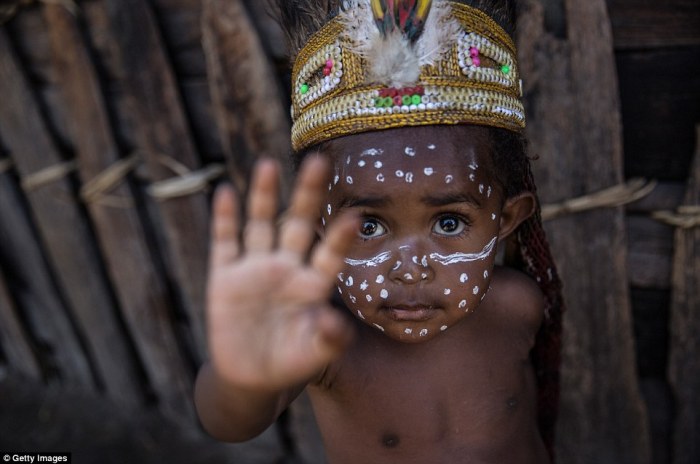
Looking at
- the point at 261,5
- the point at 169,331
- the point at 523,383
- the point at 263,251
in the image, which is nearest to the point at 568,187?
the point at 523,383

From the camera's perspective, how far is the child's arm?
94 cm

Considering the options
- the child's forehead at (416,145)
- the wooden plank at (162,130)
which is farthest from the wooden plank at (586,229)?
the wooden plank at (162,130)

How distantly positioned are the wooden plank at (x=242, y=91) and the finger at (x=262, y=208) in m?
1.26

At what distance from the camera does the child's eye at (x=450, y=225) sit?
1.29 meters

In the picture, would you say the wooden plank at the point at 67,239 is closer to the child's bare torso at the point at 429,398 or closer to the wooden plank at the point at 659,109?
the child's bare torso at the point at 429,398

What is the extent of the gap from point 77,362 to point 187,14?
210 centimetres

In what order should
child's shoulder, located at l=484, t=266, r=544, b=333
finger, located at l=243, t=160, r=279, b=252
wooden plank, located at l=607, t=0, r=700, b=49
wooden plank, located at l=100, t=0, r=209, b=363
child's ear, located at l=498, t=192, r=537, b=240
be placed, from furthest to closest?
wooden plank, located at l=100, t=0, r=209, b=363
wooden plank, located at l=607, t=0, r=700, b=49
child's shoulder, located at l=484, t=266, r=544, b=333
child's ear, located at l=498, t=192, r=537, b=240
finger, located at l=243, t=160, r=279, b=252

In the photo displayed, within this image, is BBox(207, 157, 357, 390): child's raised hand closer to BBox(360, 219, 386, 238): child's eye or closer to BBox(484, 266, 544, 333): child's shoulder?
BBox(360, 219, 386, 238): child's eye

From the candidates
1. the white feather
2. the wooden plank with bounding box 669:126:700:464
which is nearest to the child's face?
the white feather

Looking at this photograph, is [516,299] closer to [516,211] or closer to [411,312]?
[516,211]

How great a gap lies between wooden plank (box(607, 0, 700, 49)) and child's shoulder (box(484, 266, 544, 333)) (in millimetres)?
818

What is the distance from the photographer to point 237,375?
38.6 inches

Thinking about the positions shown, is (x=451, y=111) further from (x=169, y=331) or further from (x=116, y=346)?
(x=116, y=346)

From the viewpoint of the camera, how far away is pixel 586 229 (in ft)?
6.58
